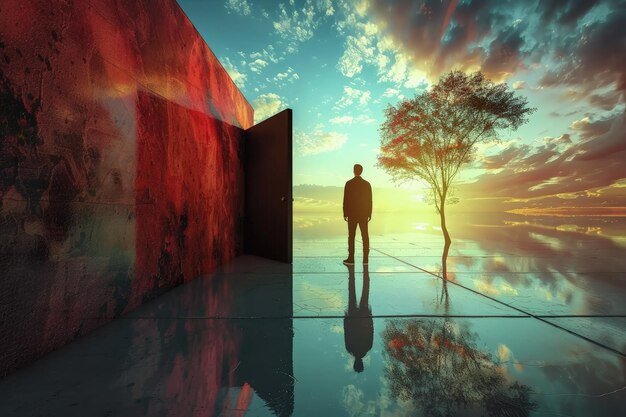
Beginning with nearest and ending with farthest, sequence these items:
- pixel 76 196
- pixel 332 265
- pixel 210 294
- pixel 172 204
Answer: pixel 76 196 < pixel 210 294 < pixel 172 204 < pixel 332 265

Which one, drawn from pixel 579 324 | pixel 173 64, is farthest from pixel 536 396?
pixel 173 64

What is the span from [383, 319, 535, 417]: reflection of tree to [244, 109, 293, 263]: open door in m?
3.41

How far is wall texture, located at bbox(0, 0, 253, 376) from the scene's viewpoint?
1747 millimetres

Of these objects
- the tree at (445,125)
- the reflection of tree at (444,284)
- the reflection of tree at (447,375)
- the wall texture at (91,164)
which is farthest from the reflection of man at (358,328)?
the tree at (445,125)

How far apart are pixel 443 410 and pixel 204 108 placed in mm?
4740

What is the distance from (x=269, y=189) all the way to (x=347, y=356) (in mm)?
4258

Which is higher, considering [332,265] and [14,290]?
[14,290]

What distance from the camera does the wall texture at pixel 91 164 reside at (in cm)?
175

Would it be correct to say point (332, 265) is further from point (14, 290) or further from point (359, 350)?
point (14, 290)

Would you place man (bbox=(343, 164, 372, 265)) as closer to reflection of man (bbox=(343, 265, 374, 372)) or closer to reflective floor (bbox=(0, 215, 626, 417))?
reflective floor (bbox=(0, 215, 626, 417))

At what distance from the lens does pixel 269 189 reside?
18.9ft

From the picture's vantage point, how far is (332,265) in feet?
16.9

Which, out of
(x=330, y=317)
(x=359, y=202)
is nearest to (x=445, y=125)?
(x=359, y=202)

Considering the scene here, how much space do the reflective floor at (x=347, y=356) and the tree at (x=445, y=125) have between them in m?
5.58
